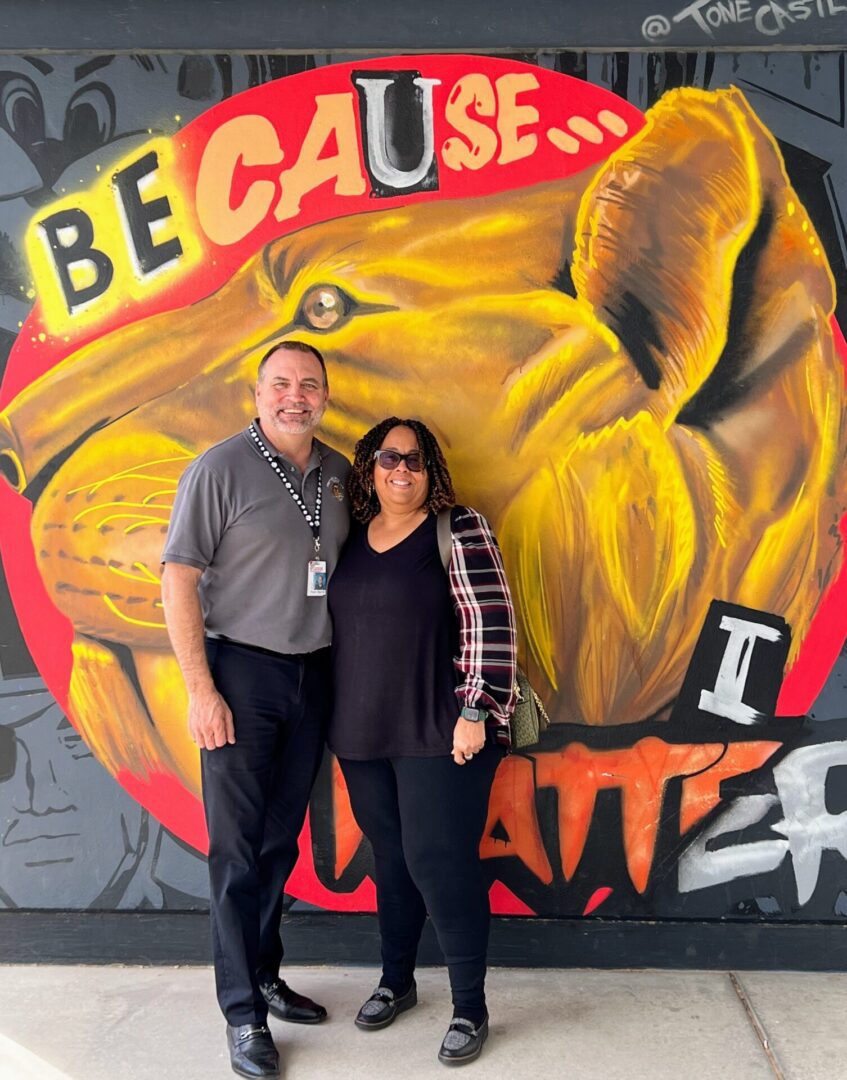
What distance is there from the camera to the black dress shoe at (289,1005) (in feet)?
10.8

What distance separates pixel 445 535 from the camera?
3.18m

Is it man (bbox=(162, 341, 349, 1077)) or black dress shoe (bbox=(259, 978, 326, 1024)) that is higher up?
man (bbox=(162, 341, 349, 1077))

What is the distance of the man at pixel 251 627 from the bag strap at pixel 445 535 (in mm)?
326

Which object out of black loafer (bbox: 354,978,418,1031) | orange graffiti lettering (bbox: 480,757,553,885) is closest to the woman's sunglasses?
orange graffiti lettering (bbox: 480,757,553,885)

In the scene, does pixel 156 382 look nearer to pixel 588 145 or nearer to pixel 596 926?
pixel 588 145

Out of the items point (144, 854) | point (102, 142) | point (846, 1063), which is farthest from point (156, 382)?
point (846, 1063)

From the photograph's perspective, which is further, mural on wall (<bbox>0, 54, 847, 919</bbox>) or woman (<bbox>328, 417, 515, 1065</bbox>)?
mural on wall (<bbox>0, 54, 847, 919</bbox>)

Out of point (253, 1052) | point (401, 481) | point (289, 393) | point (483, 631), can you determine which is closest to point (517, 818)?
point (483, 631)

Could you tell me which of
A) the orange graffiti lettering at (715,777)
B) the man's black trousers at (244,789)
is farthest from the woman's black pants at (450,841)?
the orange graffiti lettering at (715,777)

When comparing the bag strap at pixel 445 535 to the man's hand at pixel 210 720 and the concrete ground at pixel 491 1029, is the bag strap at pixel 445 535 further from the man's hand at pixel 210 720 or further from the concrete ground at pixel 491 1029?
the concrete ground at pixel 491 1029

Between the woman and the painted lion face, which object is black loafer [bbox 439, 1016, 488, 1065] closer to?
the woman

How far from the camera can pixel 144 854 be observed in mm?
3742

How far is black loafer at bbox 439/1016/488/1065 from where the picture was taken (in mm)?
3037

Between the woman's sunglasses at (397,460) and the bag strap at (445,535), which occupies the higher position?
the woman's sunglasses at (397,460)
